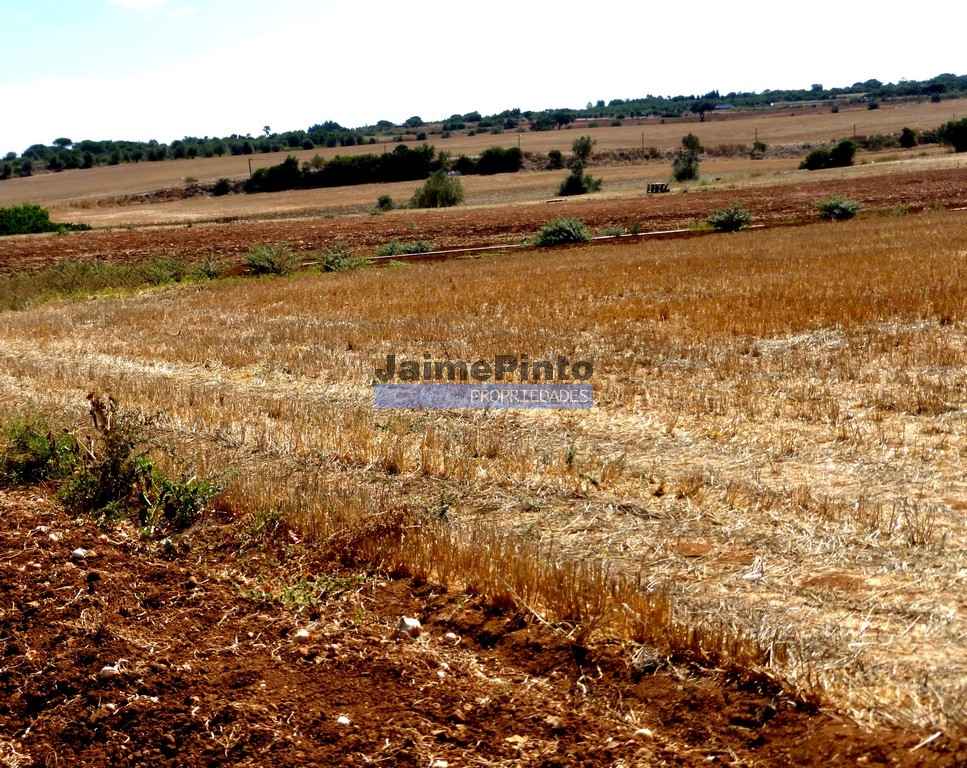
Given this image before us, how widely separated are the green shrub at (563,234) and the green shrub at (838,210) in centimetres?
912

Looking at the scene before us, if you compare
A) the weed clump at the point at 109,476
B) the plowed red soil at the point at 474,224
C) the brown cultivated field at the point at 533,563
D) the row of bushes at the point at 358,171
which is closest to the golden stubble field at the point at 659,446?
the brown cultivated field at the point at 533,563

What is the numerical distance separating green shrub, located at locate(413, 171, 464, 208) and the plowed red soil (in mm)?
11561

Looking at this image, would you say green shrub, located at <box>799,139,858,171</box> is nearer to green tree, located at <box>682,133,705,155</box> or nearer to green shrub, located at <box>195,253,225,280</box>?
green tree, located at <box>682,133,705,155</box>

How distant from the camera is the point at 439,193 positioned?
68.0 meters

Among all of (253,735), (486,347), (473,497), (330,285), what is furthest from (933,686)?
(330,285)

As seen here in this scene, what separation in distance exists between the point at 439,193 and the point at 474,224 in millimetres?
23367

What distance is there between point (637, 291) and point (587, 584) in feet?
46.6

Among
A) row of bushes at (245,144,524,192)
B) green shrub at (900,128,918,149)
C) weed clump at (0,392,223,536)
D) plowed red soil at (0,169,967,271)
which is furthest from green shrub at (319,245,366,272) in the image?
green shrub at (900,128,918,149)

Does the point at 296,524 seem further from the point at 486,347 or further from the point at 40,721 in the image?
the point at 486,347

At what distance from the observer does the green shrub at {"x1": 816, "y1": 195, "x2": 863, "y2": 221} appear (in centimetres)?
3500

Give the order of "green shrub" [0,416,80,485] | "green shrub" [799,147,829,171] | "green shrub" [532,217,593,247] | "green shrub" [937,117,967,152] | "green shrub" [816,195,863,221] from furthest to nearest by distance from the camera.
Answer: "green shrub" [937,117,967,152], "green shrub" [799,147,829,171], "green shrub" [816,195,863,221], "green shrub" [532,217,593,247], "green shrub" [0,416,80,485]

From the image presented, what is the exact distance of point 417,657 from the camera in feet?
16.8

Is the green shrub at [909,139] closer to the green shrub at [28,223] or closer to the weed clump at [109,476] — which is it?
the green shrub at [28,223]

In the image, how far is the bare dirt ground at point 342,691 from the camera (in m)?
4.27
